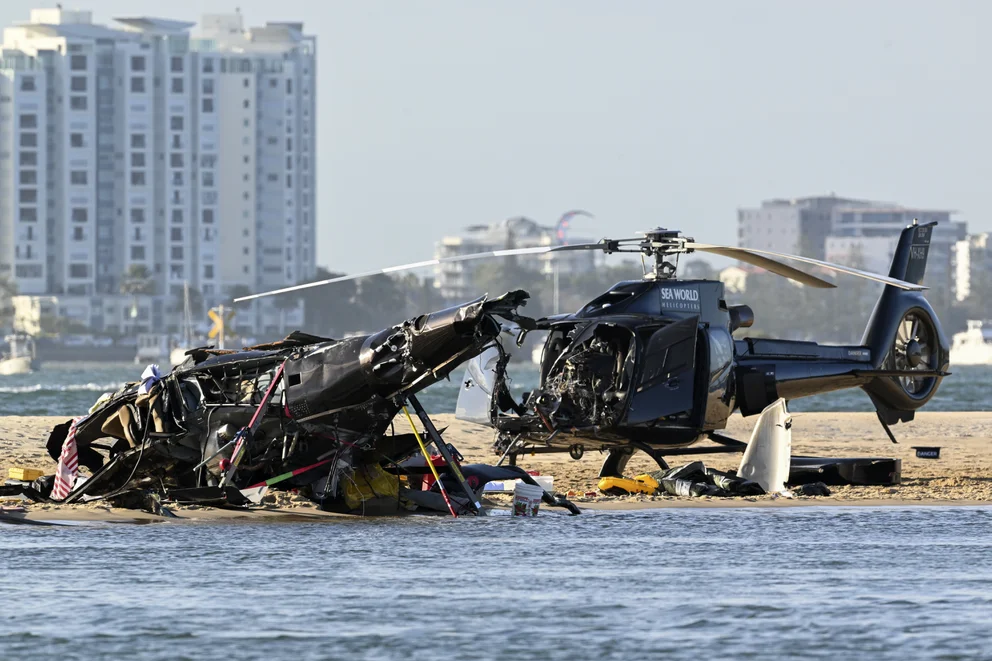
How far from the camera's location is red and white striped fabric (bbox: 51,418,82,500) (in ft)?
67.8

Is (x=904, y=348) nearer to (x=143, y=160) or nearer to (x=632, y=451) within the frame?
(x=632, y=451)

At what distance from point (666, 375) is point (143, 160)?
16512cm

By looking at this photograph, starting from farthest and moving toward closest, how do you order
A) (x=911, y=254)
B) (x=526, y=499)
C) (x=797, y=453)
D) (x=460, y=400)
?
(x=797, y=453)
(x=911, y=254)
(x=460, y=400)
(x=526, y=499)

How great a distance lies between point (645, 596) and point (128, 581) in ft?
16.5

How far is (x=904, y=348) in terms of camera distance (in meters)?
26.2

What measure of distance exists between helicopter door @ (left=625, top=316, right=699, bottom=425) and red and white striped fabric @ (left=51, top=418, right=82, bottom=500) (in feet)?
23.2

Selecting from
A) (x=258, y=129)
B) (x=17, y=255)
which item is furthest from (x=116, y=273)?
(x=258, y=129)

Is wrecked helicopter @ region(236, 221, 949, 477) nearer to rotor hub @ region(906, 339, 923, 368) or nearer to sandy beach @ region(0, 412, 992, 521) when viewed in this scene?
sandy beach @ region(0, 412, 992, 521)

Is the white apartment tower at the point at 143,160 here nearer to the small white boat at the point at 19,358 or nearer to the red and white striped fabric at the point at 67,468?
the small white boat at the point at 19,358

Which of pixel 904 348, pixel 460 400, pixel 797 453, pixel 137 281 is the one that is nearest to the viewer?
pixel 460 400

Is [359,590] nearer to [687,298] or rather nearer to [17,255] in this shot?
[687,298]

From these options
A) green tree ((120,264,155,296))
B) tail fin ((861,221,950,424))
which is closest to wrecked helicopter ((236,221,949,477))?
tail fin ((861,221,950,424))

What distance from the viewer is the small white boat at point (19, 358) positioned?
150 meters

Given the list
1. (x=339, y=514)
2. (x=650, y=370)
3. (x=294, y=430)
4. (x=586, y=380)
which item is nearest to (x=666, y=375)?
(x=650, y=370)
